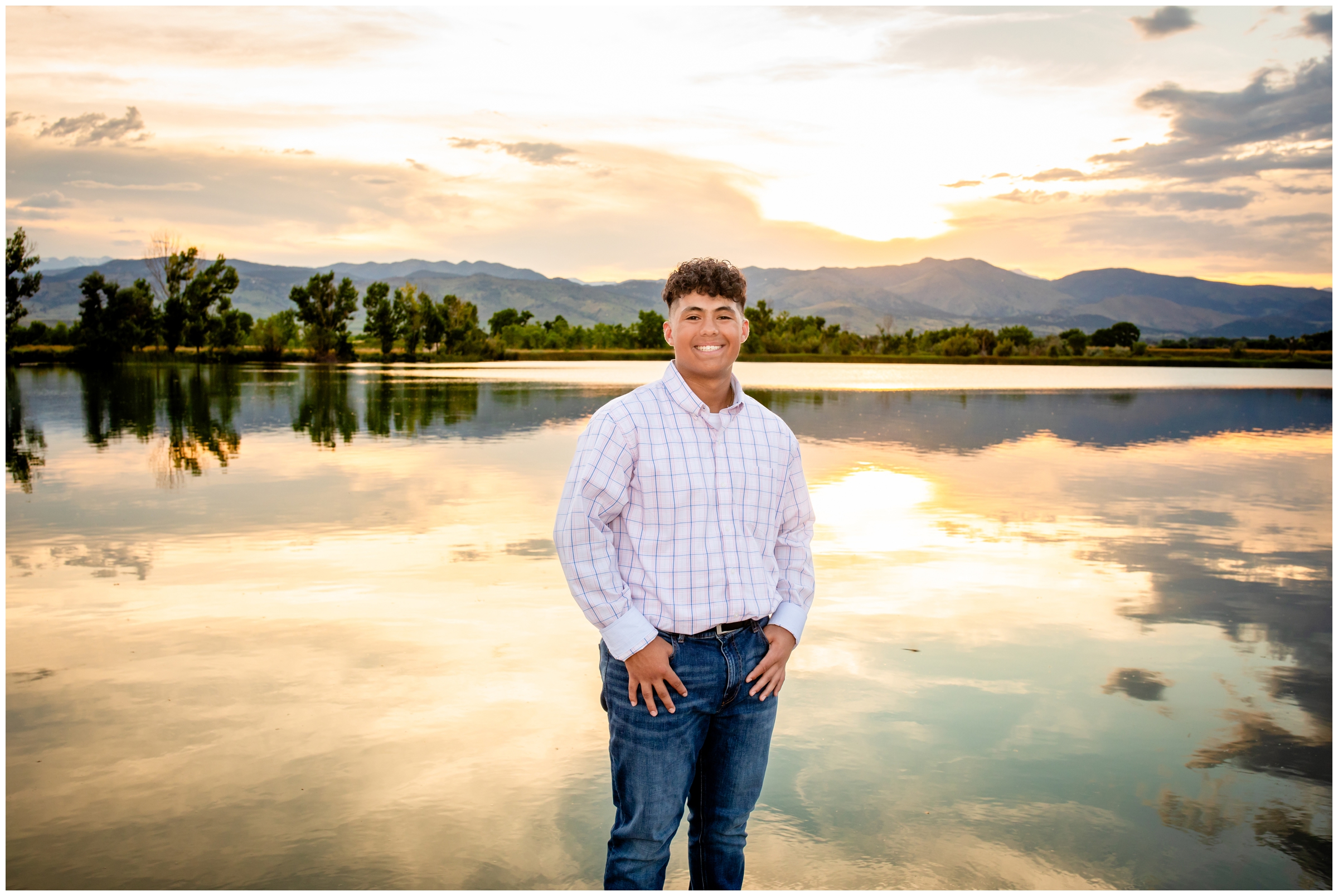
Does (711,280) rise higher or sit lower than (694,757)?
higher

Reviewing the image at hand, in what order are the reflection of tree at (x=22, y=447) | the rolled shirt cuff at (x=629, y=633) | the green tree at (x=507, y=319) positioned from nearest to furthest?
the rolled shirt cuff at (x=629, y=633), the reflection of tree at (x=22, y=447), the green tree at (x=507, y=319)

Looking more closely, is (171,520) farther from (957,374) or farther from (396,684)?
(957,374)

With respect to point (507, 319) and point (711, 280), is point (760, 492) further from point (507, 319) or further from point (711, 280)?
point (507, 319)

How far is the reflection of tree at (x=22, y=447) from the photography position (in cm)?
1081

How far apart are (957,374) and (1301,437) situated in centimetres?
3511

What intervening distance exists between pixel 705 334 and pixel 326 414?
1902 cm

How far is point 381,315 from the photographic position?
7956 centimetres

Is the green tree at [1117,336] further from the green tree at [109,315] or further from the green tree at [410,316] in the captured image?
the green tree at [109,315]

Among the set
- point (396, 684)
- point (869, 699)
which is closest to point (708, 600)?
point (869, 699)

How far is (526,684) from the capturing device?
4430 millimetres

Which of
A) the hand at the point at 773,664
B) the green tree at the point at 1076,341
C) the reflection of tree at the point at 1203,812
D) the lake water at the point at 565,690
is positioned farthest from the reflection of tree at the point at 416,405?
the green tree at the point at 1076,341

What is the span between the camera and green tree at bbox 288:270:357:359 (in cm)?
7194

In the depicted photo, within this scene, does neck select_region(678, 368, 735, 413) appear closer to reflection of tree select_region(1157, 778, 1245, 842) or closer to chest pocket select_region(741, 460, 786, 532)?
chest pocket select_region(741, 460, 786, 532)

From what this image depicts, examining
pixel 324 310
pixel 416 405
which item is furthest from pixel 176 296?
pixel 416 405
